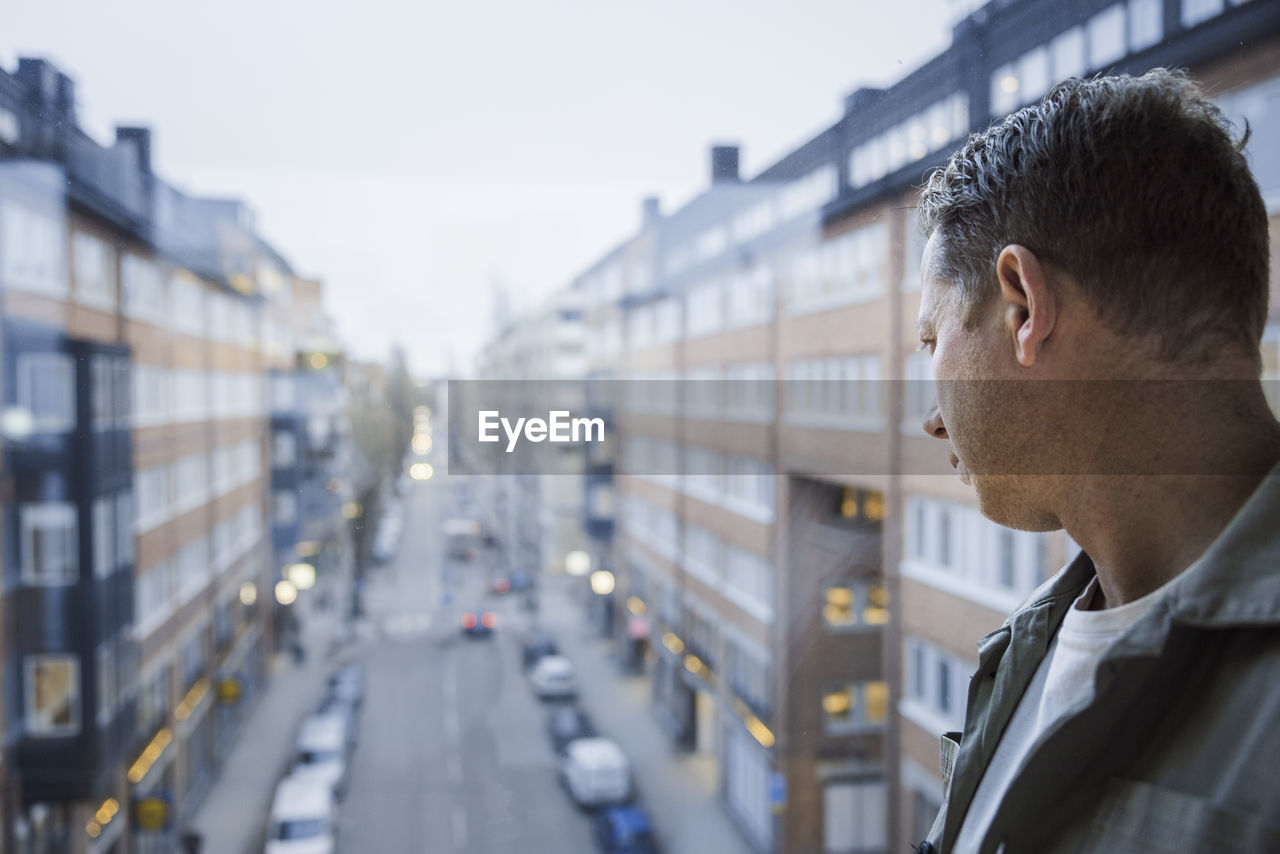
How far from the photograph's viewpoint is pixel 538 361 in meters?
2.23

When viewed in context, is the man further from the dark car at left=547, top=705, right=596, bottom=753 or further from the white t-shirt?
the dark car at left=547, top=705, right=596, bottom=753

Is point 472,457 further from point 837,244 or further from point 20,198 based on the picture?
point 837,244

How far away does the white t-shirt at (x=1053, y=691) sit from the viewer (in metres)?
0.58

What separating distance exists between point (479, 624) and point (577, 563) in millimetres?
354

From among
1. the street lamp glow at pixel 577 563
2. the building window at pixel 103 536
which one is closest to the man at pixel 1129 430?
the street lamp glow at pixel 577 563

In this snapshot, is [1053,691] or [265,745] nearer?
[1053,691]

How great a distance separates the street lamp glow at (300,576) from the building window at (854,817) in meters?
1.98

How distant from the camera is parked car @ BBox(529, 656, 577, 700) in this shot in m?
2.62

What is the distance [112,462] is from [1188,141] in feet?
8.39

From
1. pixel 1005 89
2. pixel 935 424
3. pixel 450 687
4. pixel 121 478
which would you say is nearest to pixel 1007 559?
pixel 1005 89

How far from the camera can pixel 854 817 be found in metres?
3.06

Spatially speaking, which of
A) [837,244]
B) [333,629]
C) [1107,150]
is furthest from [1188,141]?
[333,629]

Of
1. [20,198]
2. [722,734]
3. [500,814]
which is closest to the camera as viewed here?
[20,198]

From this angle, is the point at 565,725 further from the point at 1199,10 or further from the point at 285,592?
the point at 1199,10
